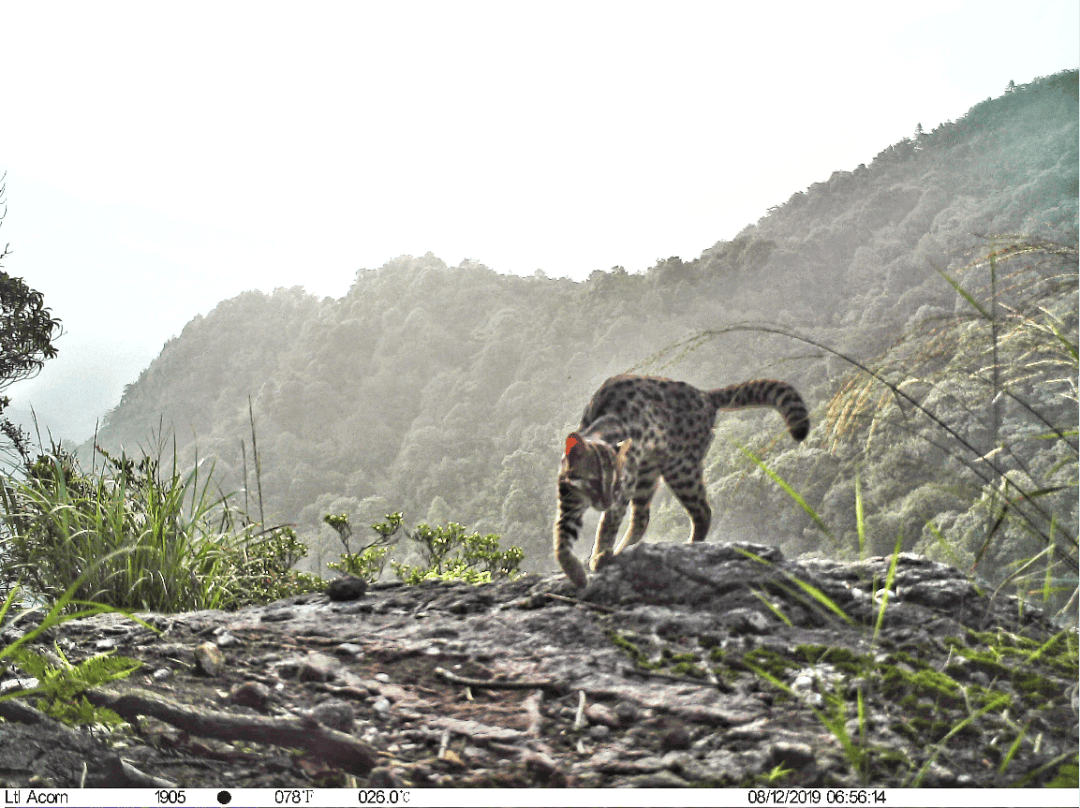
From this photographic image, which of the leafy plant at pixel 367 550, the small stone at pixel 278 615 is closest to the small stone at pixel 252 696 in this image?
the small stone at pixel 278 615

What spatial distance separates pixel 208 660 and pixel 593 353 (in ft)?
22.9

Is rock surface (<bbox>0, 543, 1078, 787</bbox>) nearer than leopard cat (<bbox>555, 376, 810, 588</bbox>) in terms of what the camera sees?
Yes

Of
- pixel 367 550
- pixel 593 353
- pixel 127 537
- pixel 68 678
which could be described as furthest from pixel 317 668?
pixel 593 353

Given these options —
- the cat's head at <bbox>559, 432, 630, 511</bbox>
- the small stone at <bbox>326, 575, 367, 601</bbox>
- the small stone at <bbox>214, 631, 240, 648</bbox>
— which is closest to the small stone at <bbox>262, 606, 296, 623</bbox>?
the small stone at <bbox>326, 575, 367, 601</bbox>

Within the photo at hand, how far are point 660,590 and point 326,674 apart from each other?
149 cm

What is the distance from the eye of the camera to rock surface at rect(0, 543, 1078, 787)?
7.47 feet

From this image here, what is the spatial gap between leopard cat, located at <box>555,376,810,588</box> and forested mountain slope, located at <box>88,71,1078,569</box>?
173 centimetres

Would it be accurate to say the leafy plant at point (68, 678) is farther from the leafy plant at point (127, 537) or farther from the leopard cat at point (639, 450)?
the leopard cat at point (639, 450)

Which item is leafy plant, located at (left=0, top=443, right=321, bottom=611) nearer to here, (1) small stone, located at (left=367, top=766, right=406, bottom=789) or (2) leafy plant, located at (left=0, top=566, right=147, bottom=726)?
(2) leafy plant, located at (left=0, top=566, right=147, bottom=726)

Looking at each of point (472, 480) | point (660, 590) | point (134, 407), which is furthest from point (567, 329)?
point (660, 590)

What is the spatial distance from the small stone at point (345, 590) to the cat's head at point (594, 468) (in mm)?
1413

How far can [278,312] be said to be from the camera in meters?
12.7

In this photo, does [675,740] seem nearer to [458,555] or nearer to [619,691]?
[619,691]

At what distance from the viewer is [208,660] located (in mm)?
3082
